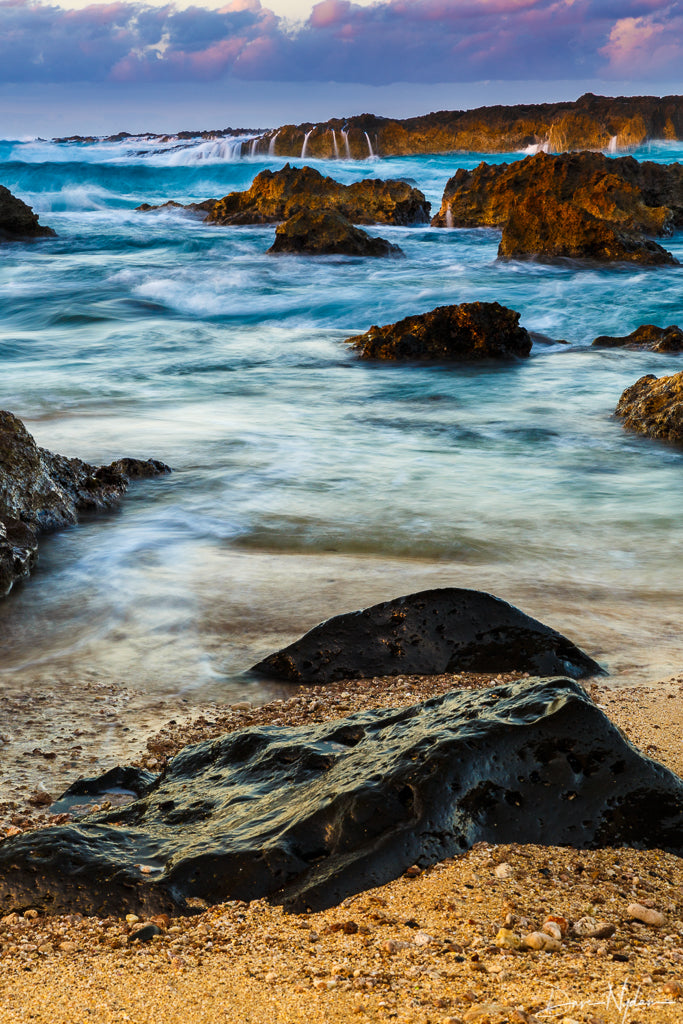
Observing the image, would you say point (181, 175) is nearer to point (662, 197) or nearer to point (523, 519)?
point (662, 197)

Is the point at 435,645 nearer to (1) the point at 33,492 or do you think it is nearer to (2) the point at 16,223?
(1) the point at 33,492

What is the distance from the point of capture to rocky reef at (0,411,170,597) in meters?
4.75

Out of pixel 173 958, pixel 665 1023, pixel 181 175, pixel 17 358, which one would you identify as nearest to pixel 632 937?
pixel 665 1023

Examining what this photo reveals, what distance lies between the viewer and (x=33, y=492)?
212 inches

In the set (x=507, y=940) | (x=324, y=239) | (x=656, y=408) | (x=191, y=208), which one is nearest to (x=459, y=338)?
(x=656, y=408)

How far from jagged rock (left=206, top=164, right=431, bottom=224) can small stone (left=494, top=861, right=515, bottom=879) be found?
2580 cm

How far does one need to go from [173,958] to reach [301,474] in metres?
5.47

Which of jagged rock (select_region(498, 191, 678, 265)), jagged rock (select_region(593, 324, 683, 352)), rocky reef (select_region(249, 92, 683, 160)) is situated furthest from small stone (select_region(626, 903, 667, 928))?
rocky reef (select_region(249, 92, 683, 160))

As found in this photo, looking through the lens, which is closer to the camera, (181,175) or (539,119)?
(181,175)

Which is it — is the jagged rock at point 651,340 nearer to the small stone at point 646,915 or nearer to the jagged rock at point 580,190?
the jagged rock at point 580,190

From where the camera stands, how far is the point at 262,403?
966 cm

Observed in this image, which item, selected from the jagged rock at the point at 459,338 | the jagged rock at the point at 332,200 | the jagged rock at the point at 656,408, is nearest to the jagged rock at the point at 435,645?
the jagged rock at the point at 656,408

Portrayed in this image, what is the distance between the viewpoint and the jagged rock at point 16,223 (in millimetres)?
23547

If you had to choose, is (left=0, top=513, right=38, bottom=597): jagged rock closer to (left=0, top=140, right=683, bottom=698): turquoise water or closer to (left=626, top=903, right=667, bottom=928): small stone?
(left=0, top=140, right=683, bottom=698): turquoise water
